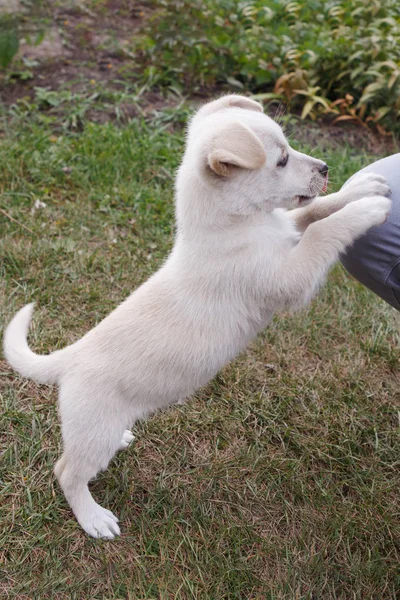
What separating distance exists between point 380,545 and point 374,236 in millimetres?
1466

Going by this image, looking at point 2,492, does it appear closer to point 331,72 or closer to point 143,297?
point 143,297

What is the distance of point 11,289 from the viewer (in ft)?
13.4

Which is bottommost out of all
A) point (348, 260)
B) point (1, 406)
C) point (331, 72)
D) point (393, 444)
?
point (393, 444)

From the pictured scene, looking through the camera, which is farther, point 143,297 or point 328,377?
point 328,377

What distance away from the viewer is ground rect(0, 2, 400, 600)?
2.84 meters

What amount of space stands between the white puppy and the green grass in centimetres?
47

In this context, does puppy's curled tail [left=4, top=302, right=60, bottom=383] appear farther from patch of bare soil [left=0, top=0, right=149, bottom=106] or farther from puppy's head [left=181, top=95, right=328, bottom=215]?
patch of bare soil [left=0, top=0, right=149, bottom=106]

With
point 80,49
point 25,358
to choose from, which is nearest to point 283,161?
point 25,358

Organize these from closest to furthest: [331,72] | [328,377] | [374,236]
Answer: [374,236]
[328,377]
[331,72]

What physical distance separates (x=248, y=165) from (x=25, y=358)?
1.29 metres

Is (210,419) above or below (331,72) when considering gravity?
below

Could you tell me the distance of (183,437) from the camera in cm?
341

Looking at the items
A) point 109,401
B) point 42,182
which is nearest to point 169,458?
point 109,401

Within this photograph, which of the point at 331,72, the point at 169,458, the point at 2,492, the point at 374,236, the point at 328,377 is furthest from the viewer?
the point at 331,72
